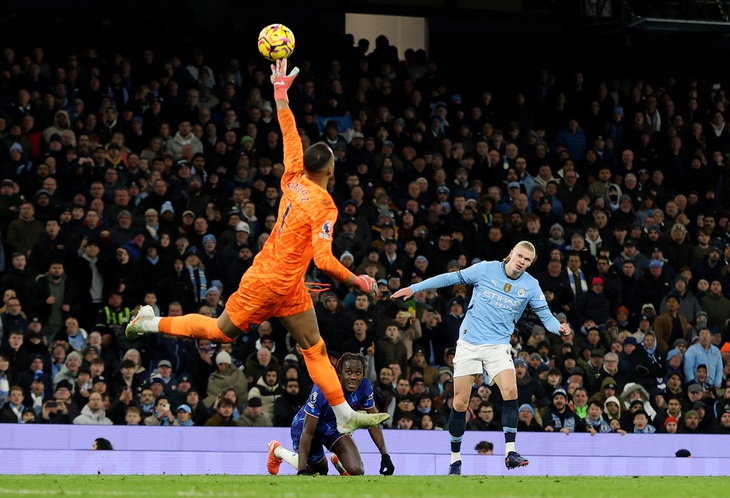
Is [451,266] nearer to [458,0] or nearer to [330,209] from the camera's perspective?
[458,0]

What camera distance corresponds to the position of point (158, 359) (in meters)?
19.4

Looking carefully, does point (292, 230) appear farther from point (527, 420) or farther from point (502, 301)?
point (527, 420)

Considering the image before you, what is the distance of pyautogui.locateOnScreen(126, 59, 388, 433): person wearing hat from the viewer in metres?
11.6

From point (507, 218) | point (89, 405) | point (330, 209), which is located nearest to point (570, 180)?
point (507, 218)

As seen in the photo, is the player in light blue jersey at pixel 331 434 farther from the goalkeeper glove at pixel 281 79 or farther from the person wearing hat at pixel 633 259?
the person wearing hat at pixel 633 259

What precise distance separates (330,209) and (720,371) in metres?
12.4

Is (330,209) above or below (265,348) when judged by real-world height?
above

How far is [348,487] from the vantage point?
11.0 m

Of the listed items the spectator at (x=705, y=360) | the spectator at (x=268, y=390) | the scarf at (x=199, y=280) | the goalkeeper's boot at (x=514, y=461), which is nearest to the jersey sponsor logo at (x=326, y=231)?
the goalkeeper's boot at (x=514, y=461)

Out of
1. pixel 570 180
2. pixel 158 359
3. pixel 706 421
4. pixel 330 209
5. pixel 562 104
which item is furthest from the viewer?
pixel 562 104

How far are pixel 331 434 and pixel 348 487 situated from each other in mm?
3687

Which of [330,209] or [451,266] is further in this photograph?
[451,266]

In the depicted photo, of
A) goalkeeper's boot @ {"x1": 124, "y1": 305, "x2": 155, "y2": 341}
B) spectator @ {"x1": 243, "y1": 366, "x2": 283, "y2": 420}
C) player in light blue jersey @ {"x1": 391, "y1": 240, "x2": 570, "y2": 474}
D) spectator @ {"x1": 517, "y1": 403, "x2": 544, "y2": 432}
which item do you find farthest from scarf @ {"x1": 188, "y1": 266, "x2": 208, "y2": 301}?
goalkeeper's boot @ {"x1": 124, "y1": 305, "x2": 155, "y2": 341}

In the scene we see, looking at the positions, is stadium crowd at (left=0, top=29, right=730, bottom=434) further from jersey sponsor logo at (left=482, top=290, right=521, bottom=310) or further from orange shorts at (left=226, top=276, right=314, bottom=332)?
orange shorts at (left=226, top=276, right=314, bottom=332)
